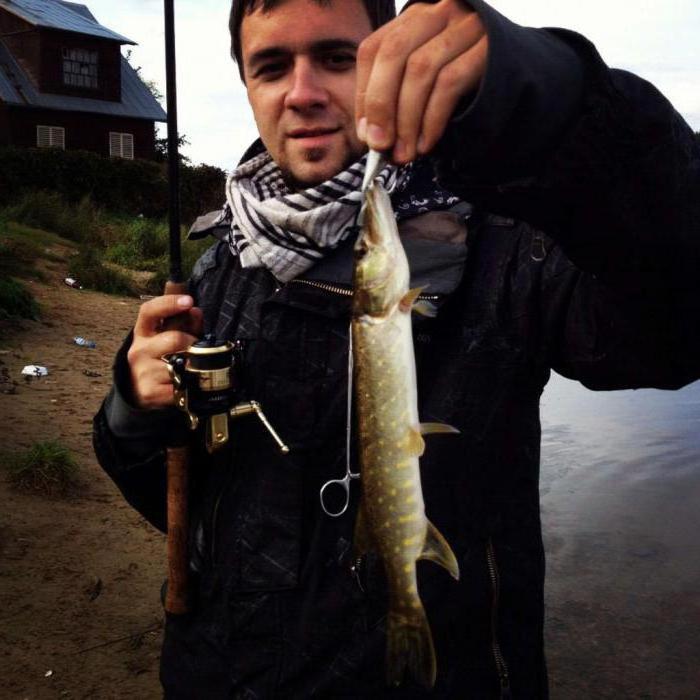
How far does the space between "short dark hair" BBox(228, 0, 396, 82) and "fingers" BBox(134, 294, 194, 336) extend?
2.87 ft

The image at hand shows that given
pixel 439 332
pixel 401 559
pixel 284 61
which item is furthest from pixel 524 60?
pixel 284 61

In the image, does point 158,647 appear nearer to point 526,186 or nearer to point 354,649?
point 354,649

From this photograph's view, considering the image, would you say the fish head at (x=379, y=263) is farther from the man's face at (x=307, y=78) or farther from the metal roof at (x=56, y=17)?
the metal roof at (x=56, y=17)

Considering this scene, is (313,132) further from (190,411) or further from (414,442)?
(414,442)

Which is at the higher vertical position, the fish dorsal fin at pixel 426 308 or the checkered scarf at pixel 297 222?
the checkered scarf at pixel 297 222

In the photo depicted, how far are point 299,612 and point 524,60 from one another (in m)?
1.44

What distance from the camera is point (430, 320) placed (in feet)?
7.16

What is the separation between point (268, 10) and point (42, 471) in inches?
162

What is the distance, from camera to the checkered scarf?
233cm

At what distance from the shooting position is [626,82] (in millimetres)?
1523

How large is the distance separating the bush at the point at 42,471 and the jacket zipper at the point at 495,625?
14.1 feet

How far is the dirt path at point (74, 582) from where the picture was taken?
4121mm

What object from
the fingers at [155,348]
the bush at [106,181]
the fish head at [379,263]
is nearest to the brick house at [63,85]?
the bush at [106,181]

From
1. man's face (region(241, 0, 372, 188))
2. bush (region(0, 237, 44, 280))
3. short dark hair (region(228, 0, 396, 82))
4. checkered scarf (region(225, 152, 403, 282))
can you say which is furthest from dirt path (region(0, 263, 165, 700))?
bush (region(0, 237, 44, 280))
